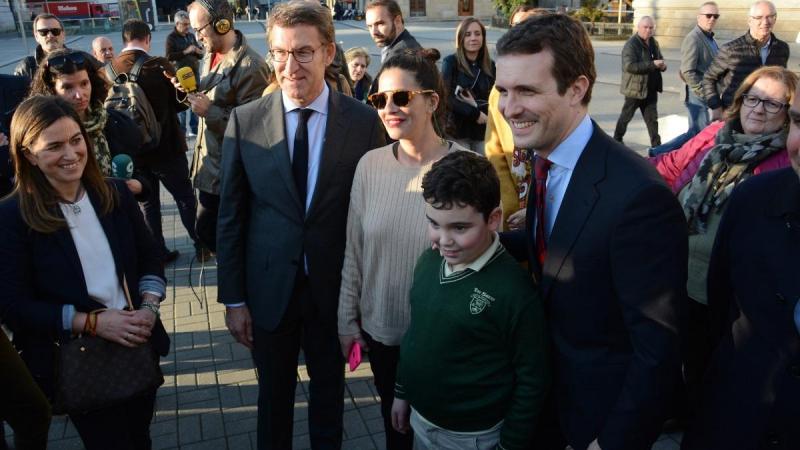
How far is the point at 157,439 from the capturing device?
3250mm

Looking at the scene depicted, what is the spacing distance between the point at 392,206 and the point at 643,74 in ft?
23.3

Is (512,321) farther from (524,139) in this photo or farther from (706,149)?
(706,149)

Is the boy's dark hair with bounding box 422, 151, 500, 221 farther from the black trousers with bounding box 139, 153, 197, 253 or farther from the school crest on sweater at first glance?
the black trousers with bounding box 139, 153, 197, 253

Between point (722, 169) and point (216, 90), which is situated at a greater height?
point (216, 90)

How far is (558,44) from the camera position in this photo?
5.22 feet

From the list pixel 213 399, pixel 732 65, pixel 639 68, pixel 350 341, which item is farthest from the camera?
pixel 639 68

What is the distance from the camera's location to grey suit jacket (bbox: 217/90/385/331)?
98.7 inches

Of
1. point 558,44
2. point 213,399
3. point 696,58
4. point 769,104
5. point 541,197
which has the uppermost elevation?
point 558,44

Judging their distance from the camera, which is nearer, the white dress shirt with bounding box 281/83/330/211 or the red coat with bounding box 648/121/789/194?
the white dress shirt with bounding box 281/83/330/211

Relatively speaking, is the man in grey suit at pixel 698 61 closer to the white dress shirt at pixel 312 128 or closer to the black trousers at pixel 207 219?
the black trousers at pixel 207 219

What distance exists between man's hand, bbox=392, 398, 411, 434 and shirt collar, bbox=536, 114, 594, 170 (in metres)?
1.14

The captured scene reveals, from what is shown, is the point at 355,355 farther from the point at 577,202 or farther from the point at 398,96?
the point at 577,202

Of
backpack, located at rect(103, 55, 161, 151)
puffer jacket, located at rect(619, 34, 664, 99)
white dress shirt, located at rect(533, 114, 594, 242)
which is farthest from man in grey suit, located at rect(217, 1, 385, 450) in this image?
puffer jacket, located at rect(619, 34, 664, 99)

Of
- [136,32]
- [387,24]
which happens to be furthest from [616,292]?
[136,32]
